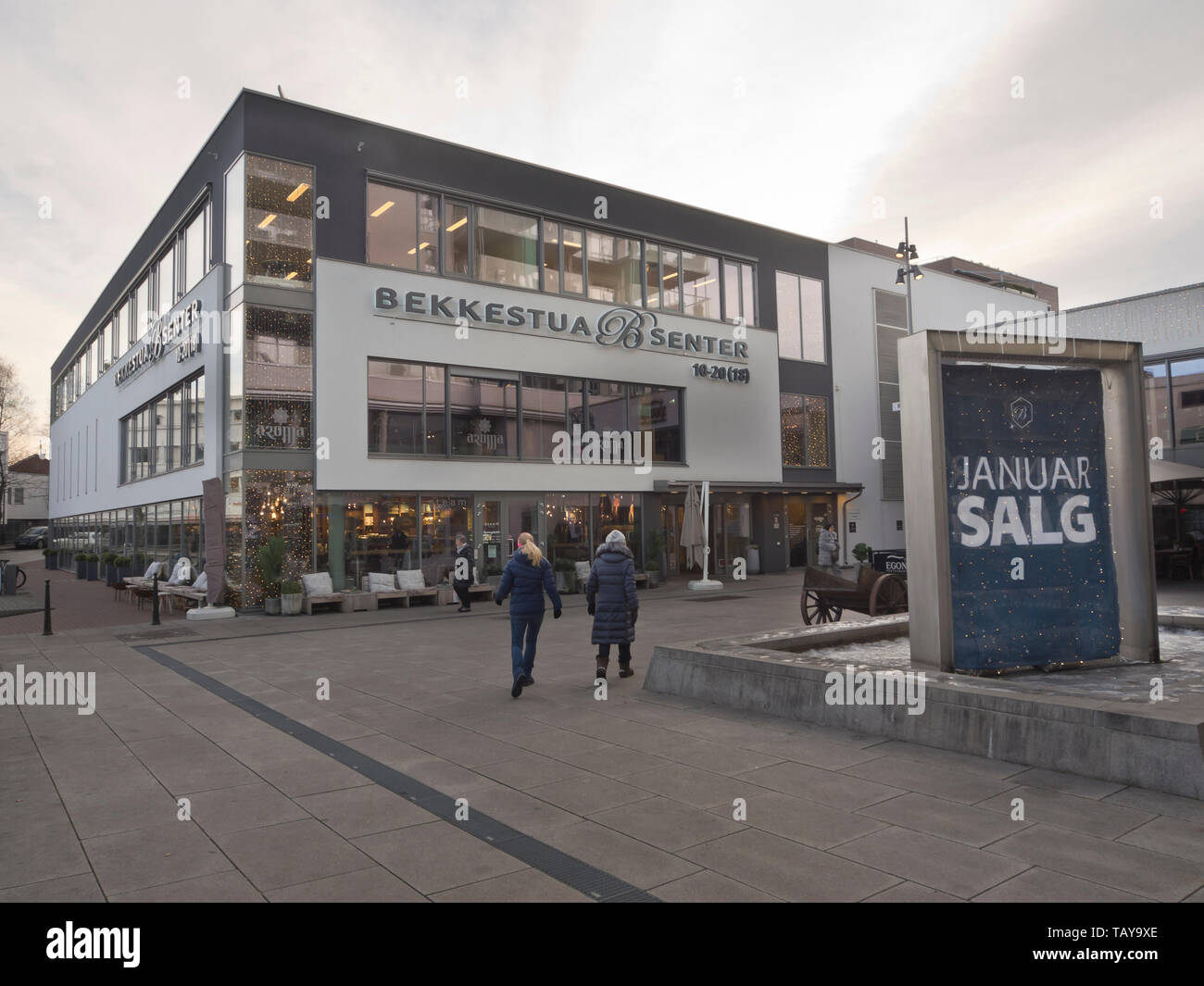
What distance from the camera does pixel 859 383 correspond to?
106 feet

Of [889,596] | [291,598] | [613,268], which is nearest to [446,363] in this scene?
[613,268]

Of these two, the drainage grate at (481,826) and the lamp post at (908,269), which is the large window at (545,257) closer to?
the lamp post at (908,269)

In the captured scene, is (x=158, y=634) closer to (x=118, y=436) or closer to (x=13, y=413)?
(x=118, y=436)

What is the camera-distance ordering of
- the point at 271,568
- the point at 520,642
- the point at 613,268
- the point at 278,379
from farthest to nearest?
the point at 613,268
the point at 278,379
the point at 271,568
the point at 520,642

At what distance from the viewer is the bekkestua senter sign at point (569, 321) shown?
21.6 metres

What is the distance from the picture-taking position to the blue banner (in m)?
8.16

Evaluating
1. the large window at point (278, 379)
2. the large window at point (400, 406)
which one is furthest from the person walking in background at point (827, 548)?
the large window at point (278, 379)

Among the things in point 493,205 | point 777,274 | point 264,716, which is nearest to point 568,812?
point 264,716

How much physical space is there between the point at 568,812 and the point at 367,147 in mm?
19672

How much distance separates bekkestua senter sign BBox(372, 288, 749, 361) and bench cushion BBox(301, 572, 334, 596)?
6.45 m

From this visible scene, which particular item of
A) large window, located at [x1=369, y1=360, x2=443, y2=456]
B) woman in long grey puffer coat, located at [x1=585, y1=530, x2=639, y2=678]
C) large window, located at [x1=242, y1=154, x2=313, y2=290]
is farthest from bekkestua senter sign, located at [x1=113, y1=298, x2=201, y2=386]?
woman in long grey puffer coat, located at [x1=585, y1=530, x2=639, y2=678]

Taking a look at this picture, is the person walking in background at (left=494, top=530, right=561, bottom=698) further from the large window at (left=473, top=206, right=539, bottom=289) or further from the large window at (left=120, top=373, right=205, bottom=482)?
the large window at (left=120, top=373, right=205, bottom=482)

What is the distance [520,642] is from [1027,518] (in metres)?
5.23

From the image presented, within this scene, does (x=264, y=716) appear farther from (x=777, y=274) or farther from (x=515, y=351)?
(x=777, y=274)
